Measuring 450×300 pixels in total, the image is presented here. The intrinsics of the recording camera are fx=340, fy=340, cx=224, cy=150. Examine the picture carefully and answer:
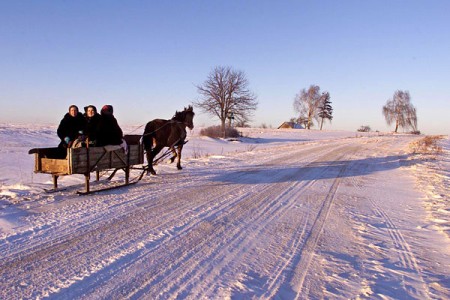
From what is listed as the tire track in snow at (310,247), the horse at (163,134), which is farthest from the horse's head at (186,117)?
the tire track in snow at (310,247)

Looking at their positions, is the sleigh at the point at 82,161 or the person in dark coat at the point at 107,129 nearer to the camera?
the sleigh at the point at 82,161

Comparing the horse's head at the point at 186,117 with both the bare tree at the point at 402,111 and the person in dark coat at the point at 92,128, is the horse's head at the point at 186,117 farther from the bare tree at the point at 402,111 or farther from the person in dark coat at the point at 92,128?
the bare tree at the point at 402,111

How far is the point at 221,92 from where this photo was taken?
164ft

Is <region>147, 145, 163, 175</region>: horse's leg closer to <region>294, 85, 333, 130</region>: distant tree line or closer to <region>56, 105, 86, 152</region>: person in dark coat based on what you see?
<region>56, 105, 86, 152</region>: person in dark coat

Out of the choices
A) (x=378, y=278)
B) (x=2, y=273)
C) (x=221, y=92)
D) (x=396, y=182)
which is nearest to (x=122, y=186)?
(x=2, y=273)

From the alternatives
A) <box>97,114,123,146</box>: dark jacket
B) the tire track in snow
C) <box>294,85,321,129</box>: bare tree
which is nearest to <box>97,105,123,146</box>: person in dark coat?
<box>97,114,123,146</box>: dark jacket

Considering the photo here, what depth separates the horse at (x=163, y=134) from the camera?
1044cm

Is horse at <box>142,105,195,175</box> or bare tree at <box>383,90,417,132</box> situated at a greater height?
bare tree at <box>383,90,417,132</box>

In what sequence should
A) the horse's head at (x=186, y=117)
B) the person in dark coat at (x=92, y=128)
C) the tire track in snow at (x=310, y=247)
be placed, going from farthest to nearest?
the horse's head at (x=186, y=117)
the person in dark coat at (x=92, y=128)
the tire track in snow at (x=310, y=247)

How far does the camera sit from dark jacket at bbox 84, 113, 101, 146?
25.4 feet

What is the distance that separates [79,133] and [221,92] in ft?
141

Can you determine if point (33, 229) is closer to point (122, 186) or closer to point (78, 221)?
point (78, 221)

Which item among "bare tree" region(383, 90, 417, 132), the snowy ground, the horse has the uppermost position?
"bare tree" region(383, 90, 417, 132)

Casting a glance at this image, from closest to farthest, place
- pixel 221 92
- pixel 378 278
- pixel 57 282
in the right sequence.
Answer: pixel 57 282 → pixel 378 278 → pixel 221 92
